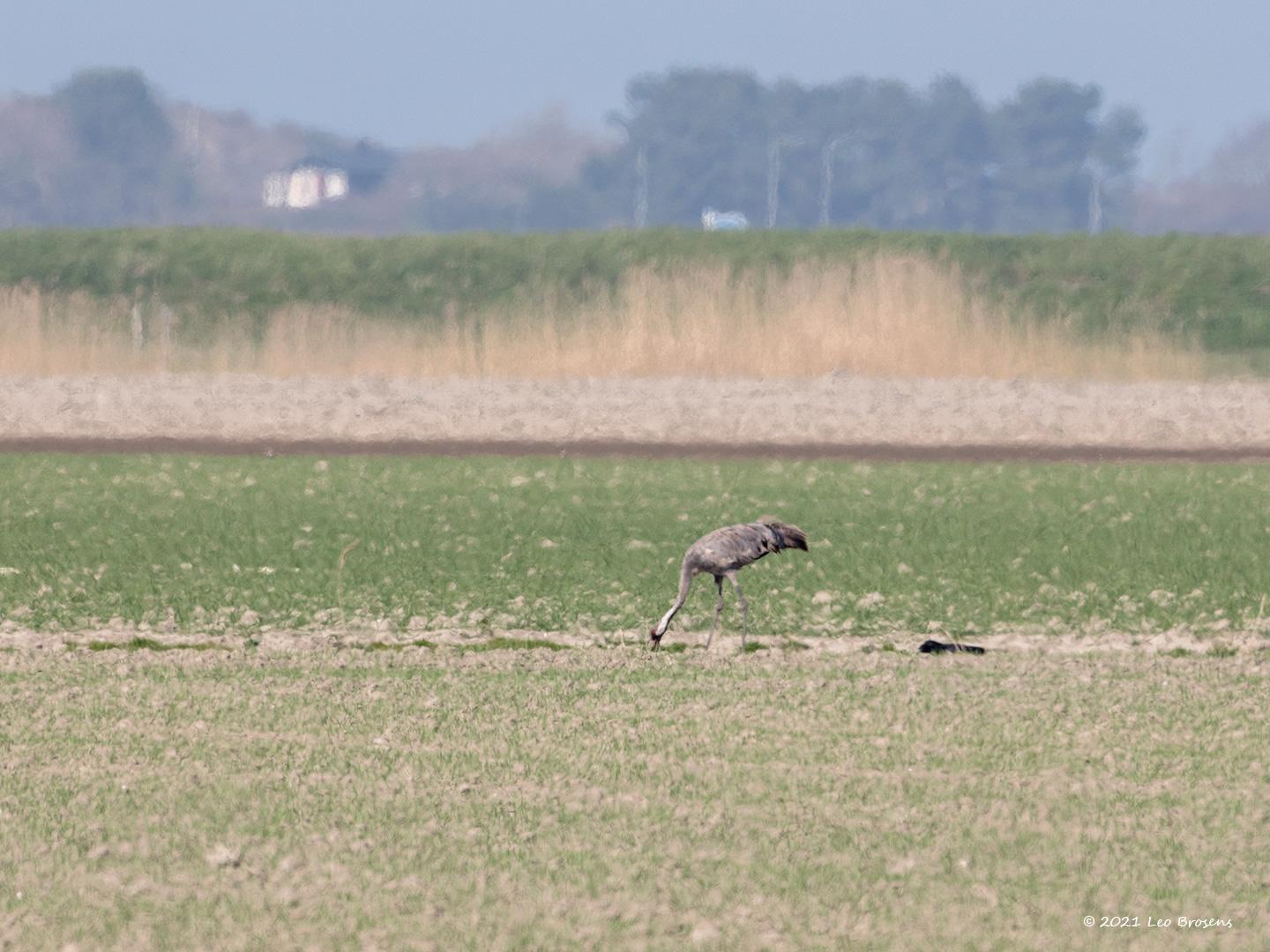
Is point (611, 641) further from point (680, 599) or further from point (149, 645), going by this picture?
point (149, 645)

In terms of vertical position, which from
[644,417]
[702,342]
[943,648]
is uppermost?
[702,342]

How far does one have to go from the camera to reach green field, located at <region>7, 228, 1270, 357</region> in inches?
1319

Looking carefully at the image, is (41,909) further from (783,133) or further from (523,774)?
(783,133)

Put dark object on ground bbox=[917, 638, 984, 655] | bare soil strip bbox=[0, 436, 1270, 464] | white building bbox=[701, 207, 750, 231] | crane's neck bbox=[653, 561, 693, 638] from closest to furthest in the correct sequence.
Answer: crane's neck bbox=[653, 561, 693, 638] → dark object on ground bbox=[917, 638, 984, 655] → bare soil strip bbox=[0, 436, 1270, 464] → white building bbox=[701, 207, 750, 231]

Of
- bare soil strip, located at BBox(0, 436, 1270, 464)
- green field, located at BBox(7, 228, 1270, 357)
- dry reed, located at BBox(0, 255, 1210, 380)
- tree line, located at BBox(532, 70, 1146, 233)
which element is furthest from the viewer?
tree line, located at BBox(532, 70, 1146, 233)

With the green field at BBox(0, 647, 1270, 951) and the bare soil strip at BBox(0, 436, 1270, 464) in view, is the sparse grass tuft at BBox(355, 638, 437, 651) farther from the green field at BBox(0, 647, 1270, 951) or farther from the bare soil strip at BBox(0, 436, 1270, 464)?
the bare soil strip at BBox(0, 436, 1270, 464)

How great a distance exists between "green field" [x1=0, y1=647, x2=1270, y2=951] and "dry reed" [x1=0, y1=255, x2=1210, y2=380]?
1654 centimetres

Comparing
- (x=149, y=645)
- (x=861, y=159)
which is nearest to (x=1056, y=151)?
(x=861, y=159)

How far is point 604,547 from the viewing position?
A: 12.5 metres

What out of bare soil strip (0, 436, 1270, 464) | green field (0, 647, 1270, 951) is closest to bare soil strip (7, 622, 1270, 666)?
green field (0, 647, 1270, 951)

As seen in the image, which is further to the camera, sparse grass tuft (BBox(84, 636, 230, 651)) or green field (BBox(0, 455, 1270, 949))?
sparse grass tuft (BBox(84, 636, 230, 651))

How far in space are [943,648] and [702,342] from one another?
16165 millimetres

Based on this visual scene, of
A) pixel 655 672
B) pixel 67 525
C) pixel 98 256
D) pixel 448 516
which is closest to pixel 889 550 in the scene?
pixel 448 516

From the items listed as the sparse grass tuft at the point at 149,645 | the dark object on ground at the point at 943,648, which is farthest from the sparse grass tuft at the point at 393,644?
the dark object on ground at the point at 943,648
